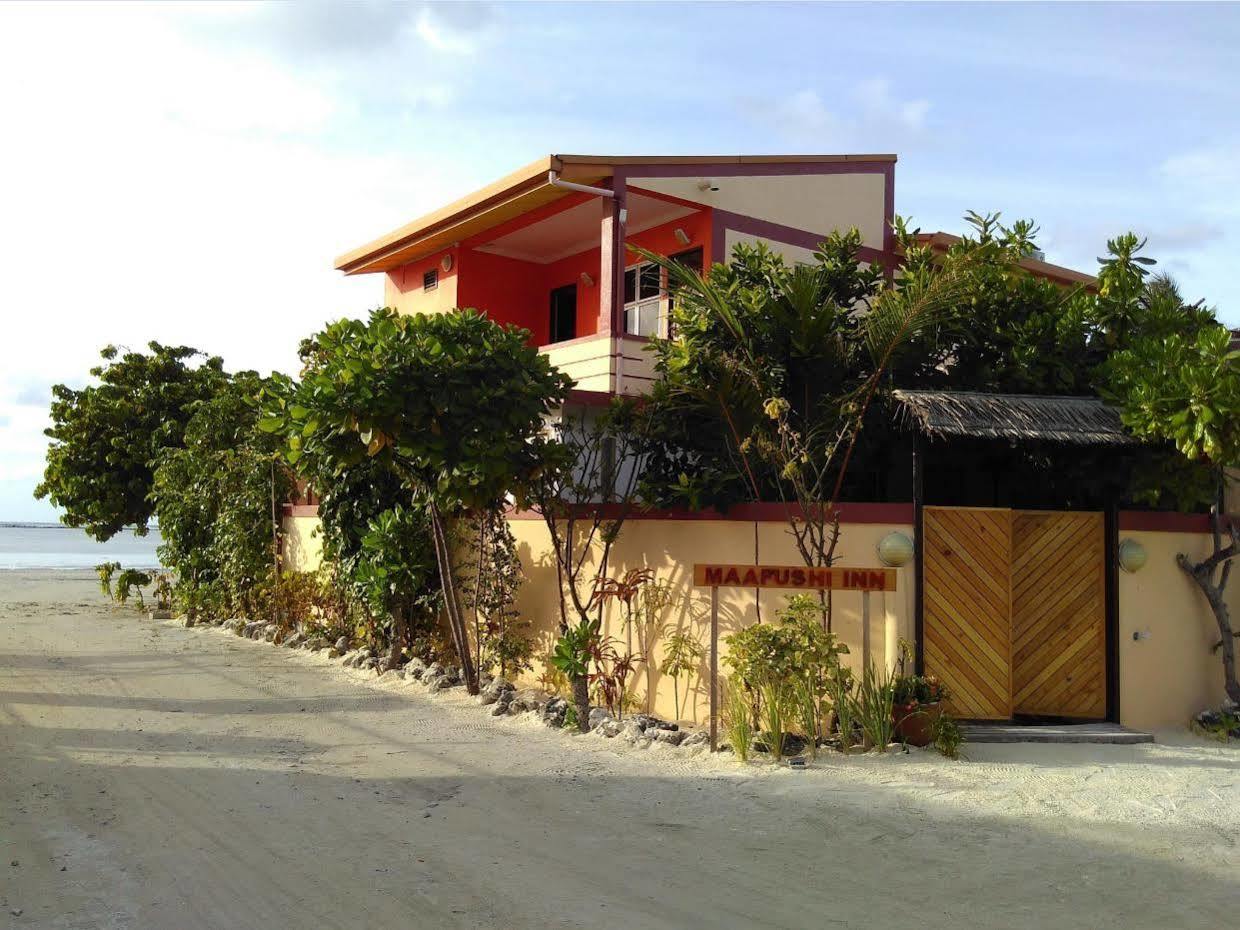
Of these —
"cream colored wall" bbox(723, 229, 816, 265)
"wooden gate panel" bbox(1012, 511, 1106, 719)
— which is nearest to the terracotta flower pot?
"wooden gate panel" bbox(1012, 511, 1106, 719)

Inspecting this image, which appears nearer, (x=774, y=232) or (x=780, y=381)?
(x=780, y=381)

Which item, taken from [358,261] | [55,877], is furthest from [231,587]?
[55,877]

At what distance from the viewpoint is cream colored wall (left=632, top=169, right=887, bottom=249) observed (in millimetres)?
14086

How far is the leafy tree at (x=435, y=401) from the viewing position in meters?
9.62

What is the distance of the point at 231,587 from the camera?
1716 centimetres

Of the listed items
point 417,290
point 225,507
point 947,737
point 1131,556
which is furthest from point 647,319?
point 947,737

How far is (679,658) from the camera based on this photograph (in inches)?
386

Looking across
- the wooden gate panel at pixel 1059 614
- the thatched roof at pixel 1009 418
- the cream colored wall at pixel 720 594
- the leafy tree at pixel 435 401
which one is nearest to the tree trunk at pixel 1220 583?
the wooden gate panel at pixel 1059 614

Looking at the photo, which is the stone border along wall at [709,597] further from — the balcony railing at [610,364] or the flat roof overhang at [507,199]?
the flat roof overhang at [507,199]

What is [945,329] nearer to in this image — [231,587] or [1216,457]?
[1216,457]

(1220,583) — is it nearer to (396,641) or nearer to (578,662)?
(578,662)

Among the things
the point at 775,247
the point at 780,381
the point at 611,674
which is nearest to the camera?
the point at 780,381

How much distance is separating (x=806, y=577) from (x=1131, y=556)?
340 cm

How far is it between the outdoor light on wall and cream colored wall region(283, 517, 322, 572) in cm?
1028
